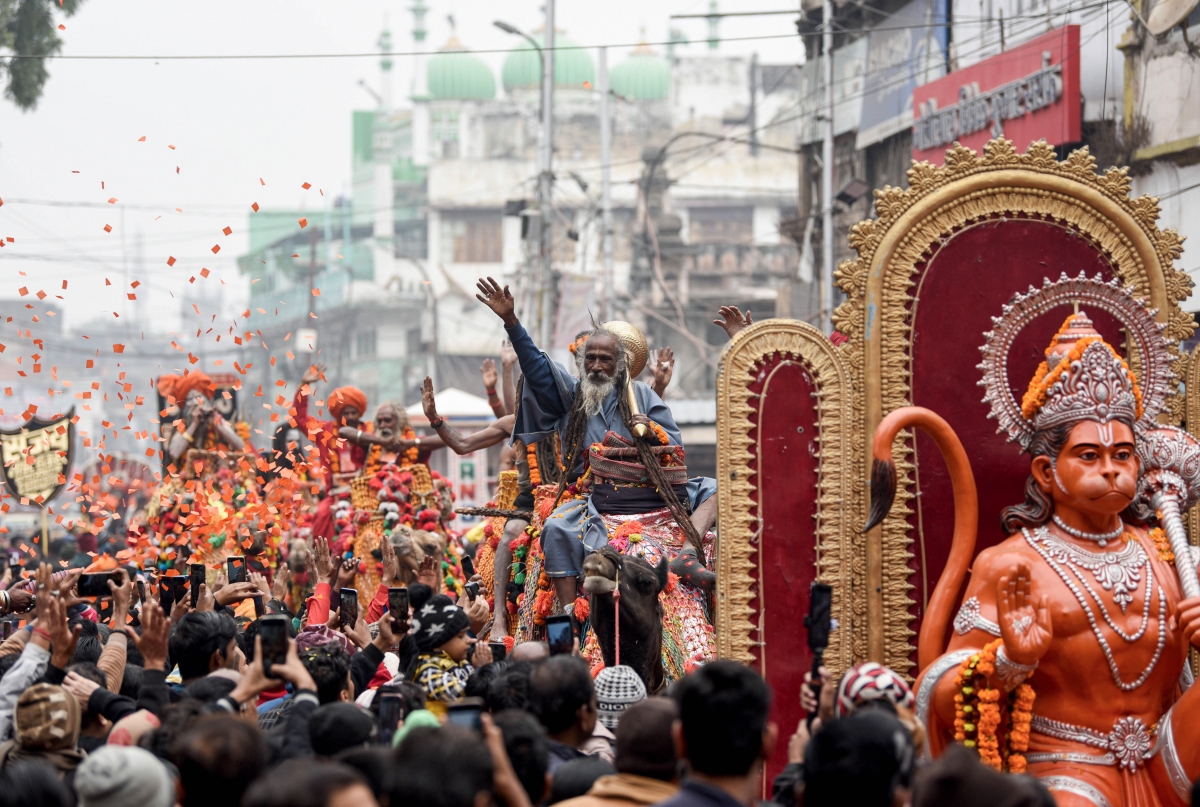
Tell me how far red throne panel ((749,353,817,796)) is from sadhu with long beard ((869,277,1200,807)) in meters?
0.73

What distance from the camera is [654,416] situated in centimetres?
862

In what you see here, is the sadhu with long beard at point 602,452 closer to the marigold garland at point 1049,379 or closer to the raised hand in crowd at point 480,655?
the raised hand in crowd at point 480,655

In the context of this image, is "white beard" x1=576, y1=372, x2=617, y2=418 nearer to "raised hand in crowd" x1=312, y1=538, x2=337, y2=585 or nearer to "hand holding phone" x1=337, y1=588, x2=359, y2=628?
"raised hand in crowd" x1=312, y1=538, x2=337, y2=585

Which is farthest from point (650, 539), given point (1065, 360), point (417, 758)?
point (417, 758)

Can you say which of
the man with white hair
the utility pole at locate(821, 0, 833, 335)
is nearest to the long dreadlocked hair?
the man with white hair

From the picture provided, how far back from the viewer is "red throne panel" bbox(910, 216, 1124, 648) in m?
6.86

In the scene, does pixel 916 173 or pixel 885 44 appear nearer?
pixel 916 173

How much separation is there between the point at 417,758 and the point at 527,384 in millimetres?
5159

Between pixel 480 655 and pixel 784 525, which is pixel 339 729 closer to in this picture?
pixel 480 655

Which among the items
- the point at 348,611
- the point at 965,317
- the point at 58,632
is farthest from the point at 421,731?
the point at 965,317

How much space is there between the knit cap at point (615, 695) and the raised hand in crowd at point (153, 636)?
1684 millimetres

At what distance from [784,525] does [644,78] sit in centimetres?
6944

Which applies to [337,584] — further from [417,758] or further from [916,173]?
[417,758]

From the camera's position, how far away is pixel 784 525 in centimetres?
674
